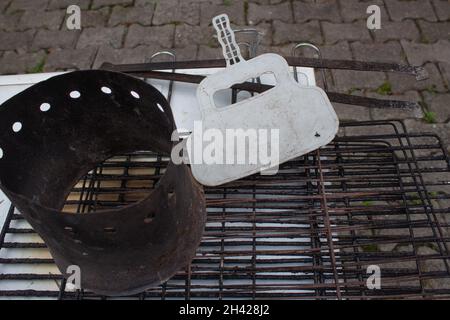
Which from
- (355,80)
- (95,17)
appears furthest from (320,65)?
(95,17)

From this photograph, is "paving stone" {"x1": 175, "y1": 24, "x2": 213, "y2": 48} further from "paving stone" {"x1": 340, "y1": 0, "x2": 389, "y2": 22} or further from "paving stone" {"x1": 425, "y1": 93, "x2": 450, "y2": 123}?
"paving stone" {"x1": 425, "y1": 93, "x2": 450, "y2": 123}

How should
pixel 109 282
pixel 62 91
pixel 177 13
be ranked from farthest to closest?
pixel 177 13, pixel 62 91, pixel 109 282

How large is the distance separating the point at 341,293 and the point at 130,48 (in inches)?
72.5

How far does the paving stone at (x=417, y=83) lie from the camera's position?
2.06 metres

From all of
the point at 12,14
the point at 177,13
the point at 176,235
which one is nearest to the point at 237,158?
the point at 176,235

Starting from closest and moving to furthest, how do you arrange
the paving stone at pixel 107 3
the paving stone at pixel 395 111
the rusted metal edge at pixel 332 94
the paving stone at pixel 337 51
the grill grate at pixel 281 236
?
the grill grate at pixel 281 236
the rusted metal edge at pixel 332 94
the paving stone at pixel 395 111
the paving stone at pixel 337 51
the paving stone at pixel 107 3

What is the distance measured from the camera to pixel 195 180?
3.34 ft

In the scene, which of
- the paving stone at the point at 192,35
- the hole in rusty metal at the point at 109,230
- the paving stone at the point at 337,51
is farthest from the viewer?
the paving stone at the point at 192,35

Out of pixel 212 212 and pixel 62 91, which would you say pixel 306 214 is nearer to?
pixel 212 212

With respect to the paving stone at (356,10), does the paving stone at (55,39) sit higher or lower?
lower

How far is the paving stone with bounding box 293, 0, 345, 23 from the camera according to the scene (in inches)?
93.7

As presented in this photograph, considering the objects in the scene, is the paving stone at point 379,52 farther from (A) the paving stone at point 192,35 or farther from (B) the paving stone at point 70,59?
(B) the paving stone at point 70,59

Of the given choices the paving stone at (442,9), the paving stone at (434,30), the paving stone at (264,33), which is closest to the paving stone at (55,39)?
the paving stone at (264,33)

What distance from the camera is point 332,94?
1.21 meters
